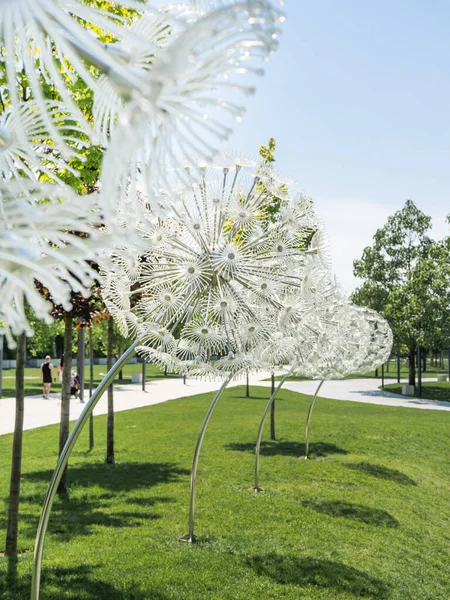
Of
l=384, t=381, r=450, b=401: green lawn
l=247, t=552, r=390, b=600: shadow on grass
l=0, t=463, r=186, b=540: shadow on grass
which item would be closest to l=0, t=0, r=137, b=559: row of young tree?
l=0, t=463, r=186, b=540: shadow on grass

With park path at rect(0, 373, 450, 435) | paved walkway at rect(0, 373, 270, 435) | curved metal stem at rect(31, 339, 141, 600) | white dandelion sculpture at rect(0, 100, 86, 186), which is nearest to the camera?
white dandelion sculpture at rect(0, 100, 86, 186)

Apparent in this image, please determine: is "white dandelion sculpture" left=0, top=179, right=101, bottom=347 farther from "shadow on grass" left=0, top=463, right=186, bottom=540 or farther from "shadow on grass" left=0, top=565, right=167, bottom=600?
"shadow on grass" left=0, top=463, right=186, bottom=540

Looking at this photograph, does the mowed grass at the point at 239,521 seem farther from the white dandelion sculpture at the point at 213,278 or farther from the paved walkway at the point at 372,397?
the paved walkway at the point at 372,397

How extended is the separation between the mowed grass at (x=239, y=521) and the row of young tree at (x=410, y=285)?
20.1 m

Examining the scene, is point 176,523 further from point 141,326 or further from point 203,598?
point 141,326

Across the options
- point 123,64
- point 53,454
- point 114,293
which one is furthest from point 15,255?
point 53,454

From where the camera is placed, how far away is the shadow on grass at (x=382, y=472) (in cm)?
1309

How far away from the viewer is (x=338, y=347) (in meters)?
12.7

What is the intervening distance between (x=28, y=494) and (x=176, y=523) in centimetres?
283

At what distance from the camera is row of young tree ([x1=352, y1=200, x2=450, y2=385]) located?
36219mm

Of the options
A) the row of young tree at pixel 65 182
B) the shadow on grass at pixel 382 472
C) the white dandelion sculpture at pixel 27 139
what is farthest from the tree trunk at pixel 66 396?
the white dandelion sculpture at pixel 27 139

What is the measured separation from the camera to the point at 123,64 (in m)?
0.83

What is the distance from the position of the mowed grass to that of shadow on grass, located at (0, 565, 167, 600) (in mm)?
19

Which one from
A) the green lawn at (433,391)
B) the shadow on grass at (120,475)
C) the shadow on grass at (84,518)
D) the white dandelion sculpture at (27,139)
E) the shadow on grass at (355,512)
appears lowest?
the green lawn at (433,391)
